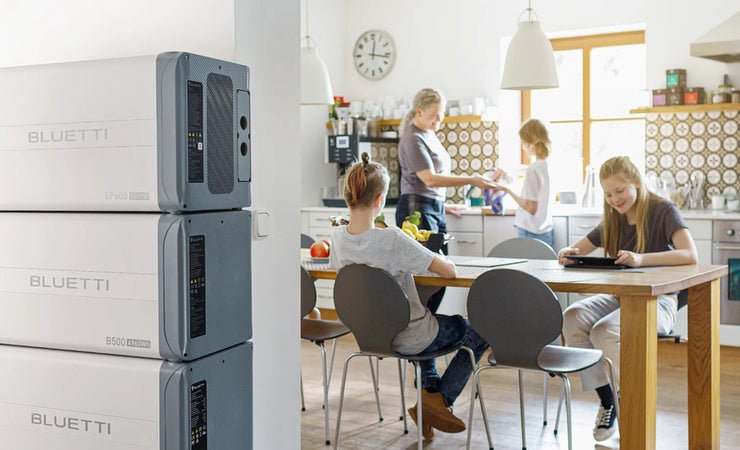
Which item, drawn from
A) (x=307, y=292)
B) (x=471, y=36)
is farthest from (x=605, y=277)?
(x=471, y=36)

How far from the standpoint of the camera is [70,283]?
204 centimetres

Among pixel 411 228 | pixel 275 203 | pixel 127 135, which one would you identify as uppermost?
pixel 127 135

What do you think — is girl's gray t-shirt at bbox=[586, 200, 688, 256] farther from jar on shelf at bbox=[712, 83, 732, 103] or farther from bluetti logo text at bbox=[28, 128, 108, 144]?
jar on shelf at bbox=[712, 83, 732, 103]

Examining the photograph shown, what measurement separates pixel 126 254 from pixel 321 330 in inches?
75.8

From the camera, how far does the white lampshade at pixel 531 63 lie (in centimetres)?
423

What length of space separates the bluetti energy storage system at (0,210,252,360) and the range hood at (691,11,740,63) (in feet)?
12.8

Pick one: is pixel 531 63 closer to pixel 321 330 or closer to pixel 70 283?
pixel 321 330

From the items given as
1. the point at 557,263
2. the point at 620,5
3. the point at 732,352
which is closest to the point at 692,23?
the point at 620,5

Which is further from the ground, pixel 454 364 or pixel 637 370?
pixel 637 370

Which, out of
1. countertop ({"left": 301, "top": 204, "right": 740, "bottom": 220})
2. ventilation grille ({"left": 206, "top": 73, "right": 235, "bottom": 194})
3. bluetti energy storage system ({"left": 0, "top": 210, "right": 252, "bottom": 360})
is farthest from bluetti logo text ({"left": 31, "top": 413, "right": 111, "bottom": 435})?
countertop ({"left": 301, "top": 204, "right": 740, "bottom": 220})

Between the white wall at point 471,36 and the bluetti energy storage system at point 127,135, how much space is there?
4521 millimetres

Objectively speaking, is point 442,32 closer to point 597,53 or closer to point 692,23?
point 597,53

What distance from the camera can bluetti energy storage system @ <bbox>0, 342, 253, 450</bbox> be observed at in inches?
76.7

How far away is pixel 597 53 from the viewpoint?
6.43 metres
